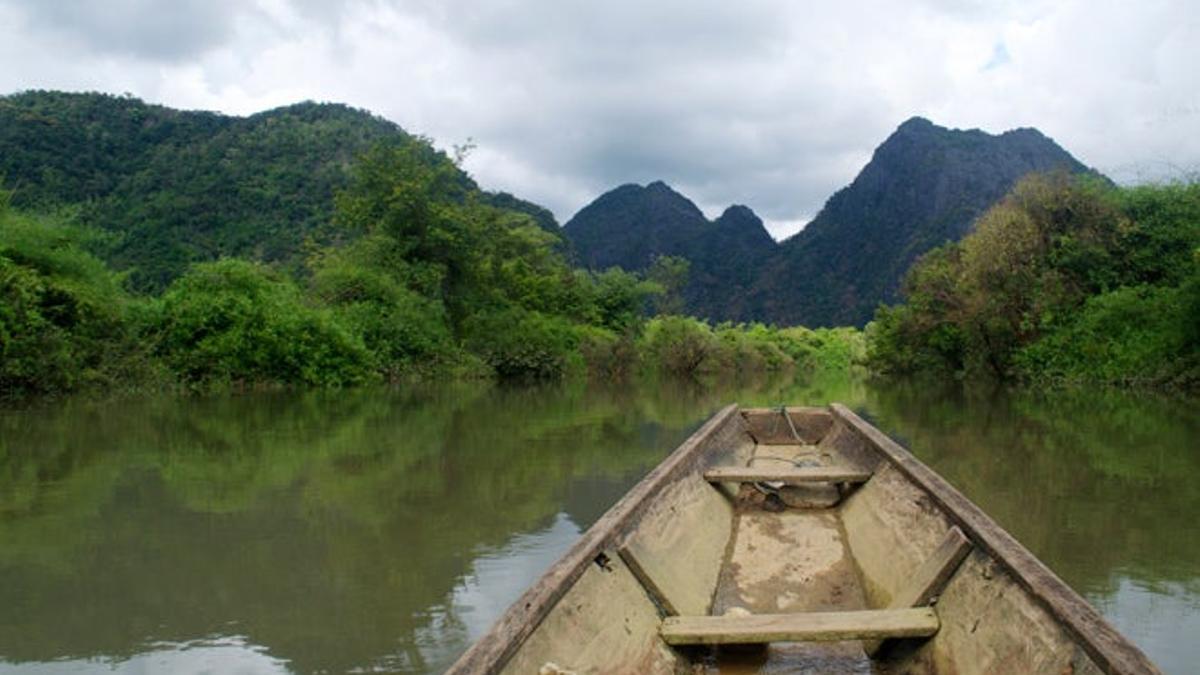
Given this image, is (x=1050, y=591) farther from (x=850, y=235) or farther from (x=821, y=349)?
(x=850, y=235)

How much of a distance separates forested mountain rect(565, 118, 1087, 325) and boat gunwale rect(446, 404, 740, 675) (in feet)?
226

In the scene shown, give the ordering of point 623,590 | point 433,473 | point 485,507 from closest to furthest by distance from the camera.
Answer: point 623,590
point 485,507
point 433,473

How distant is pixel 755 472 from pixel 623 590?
240cm

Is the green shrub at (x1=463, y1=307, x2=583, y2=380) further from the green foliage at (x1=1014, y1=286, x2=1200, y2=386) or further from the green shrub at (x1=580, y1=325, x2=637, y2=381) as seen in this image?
the green foliage at (x1=1014, y1=286, x2=1200, y2=386)

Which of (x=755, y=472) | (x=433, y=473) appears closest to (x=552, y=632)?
(x=755, y=472)

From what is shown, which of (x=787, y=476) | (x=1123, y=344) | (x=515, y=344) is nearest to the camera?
(x=787, y=476)

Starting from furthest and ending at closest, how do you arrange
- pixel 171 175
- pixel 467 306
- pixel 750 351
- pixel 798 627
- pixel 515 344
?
pixel 171 175
pixel 750 351
pixel 467 306
pixel 515 344
pixel 798 627

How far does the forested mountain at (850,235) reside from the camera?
74.8 m

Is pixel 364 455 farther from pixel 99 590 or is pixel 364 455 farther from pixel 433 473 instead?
pixel 99 590

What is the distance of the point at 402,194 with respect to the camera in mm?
24438

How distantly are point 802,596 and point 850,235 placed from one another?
82.4 metres

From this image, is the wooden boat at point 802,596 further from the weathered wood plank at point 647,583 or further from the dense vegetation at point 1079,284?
the dense vegetation at point 1079,284

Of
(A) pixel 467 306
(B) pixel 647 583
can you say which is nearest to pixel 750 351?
(A) pixel 467 306

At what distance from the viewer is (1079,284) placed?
870 inches
